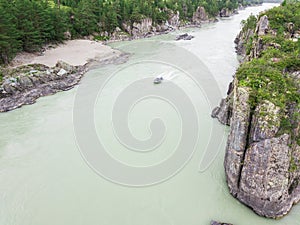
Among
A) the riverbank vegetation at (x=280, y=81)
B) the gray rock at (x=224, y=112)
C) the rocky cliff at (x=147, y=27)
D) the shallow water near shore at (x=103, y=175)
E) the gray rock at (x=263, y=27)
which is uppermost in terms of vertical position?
the gray rock at (x=263, y=27)

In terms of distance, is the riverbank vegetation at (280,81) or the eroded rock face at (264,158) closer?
the eroded rock face at (264,158)

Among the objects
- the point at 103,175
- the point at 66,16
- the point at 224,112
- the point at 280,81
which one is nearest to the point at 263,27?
the point at 224,112

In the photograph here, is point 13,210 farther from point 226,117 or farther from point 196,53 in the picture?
point 196,53

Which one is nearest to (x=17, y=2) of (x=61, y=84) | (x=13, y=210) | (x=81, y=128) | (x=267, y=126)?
(x=61, y=84)

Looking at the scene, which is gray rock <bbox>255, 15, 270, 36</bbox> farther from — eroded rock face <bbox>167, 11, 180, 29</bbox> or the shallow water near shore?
eroded rock face <bbox>167, 11, 180, 29</bbox>

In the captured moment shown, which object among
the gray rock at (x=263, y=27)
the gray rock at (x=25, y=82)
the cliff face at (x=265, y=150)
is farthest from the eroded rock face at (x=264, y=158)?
the gray rock at (x=25, y=82)

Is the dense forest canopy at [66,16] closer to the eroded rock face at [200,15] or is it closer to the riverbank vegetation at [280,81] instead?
the eroded rock face at [200,15]

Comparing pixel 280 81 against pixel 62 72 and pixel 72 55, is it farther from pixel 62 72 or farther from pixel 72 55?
pixel 72 55

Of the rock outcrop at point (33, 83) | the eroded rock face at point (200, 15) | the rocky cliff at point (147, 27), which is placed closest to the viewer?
the rock outcrop at point (33, 83)

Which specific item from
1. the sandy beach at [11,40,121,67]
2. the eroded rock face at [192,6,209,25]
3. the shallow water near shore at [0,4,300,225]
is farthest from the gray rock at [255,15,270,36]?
the eroded rock face at [192,6,209,25]
